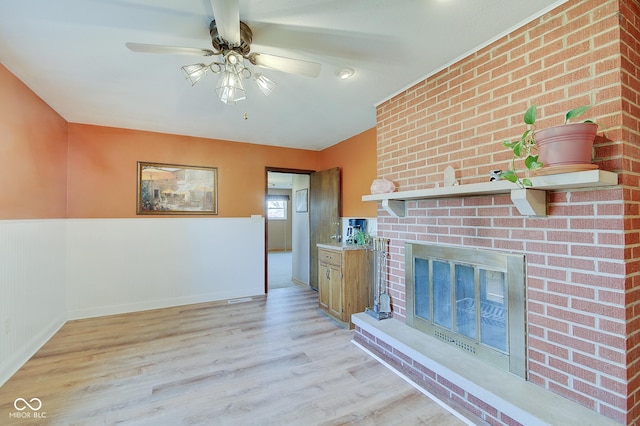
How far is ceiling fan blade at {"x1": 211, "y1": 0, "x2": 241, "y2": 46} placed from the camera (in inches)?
48.2

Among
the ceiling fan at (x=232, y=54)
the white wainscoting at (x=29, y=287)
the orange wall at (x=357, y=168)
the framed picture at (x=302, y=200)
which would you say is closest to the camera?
the ceiling fan at (x=232, y=54)

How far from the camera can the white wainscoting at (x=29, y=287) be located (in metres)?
2.13

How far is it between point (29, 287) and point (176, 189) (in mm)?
1801

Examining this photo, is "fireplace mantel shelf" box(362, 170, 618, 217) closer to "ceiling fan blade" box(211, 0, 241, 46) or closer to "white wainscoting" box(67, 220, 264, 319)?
A: "ceiling fan blade" box(211, 0, 241, 46)

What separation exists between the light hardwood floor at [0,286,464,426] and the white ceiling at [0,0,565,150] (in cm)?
239

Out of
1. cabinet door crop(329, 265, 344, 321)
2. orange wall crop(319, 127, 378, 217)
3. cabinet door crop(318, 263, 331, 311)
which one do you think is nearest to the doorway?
orange wall crop(319, 127, 378, 217)

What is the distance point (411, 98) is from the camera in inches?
98.2

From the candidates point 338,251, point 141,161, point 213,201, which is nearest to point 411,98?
point 338,251

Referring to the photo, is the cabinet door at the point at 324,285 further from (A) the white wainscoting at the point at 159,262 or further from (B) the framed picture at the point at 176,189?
(B) the framed picture at the point at 176,189

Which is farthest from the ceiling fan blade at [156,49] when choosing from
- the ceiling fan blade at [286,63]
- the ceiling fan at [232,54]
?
the ceiling fan blade at [286,63]

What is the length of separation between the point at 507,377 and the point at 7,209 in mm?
3757

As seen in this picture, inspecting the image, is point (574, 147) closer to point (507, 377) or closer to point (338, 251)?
point (507, 377)

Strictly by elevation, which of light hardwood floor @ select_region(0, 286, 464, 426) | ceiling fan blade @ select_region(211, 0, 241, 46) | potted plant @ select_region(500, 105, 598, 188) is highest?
ceiling fan blade @ select_region(211, 0, 241, 46)

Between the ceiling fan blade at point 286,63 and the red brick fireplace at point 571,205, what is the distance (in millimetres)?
1162
